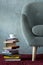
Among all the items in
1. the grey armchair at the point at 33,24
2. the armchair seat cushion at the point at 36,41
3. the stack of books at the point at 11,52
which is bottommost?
the stack of books at the point at 11,52

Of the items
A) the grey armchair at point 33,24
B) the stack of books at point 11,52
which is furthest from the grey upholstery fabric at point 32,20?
the stack of books at point 11,52

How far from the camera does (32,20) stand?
289 cm

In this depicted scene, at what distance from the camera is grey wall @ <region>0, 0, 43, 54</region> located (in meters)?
3.19

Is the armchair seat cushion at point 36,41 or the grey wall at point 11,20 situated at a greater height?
the grey wall at point 11,20

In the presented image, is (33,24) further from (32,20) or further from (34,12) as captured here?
(34,12)

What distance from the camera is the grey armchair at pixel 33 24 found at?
2400mm

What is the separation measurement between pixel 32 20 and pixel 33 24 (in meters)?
0.08

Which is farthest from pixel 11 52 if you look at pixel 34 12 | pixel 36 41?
pixel 34 12

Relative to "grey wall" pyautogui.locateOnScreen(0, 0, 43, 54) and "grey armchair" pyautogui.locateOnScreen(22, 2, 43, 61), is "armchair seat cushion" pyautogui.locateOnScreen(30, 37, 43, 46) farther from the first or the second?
"grey wall" pyautogui.locateOnScreen(0, 0, 43, 54)

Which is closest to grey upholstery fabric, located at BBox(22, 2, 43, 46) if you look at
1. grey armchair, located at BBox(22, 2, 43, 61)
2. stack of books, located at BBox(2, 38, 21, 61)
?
grey armchair, located at BBox(22, 2, 43, 61)

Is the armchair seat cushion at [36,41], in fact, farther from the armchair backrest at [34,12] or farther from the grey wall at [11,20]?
the grey wall at [11,20]

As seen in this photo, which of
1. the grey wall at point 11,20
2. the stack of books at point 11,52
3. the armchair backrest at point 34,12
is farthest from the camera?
the grey wall at point 11,20

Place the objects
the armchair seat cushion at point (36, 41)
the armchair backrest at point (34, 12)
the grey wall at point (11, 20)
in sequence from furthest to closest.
→ the grey wall at point (11, 20), the armchair backrest at point (34, 12), the armchair seat cushion at point (36, 41)

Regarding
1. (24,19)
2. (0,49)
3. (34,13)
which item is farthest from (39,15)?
(0,49)
